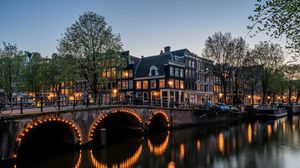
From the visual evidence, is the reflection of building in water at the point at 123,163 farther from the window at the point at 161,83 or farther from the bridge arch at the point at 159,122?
the window at the point at 161,83

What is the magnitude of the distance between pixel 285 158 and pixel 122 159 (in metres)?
13.2

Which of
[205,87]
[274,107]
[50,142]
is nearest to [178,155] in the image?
[50,142]

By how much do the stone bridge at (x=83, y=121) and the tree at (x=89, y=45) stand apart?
781cm

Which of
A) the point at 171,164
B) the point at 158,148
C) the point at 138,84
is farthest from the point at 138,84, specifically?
the point at 171,164

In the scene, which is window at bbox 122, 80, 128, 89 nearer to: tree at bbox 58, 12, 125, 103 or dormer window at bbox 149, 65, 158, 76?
dormer window at bbox 149, 65, 158, 76

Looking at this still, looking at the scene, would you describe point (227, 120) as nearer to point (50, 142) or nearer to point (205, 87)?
point (205, 87)

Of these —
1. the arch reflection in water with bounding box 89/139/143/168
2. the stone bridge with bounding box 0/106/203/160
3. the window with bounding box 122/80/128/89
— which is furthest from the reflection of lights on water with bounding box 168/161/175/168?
the window with bounding box 122/80/128/89

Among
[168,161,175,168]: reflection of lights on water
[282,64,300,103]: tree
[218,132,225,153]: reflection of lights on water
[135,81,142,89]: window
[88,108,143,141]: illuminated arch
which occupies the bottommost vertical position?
[218,132,225,153]: reflection of lights on water

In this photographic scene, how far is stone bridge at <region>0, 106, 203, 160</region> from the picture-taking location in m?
17.8

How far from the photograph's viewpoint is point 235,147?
24.8m

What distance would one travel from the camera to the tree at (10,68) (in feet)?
140

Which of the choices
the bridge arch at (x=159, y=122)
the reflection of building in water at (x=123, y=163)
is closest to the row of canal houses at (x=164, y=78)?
the bridge arch at (x=159, y=122)

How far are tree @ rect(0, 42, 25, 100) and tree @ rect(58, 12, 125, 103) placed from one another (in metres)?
12.6

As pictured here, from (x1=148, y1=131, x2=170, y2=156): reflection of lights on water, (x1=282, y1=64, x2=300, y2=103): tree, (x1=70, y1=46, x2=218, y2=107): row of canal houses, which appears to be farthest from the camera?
(x1=282, y1=64, x2=300, y2=103): tree
